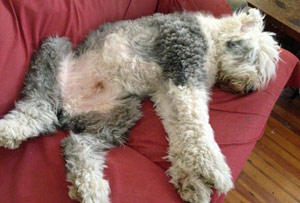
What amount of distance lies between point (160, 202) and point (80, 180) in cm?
36

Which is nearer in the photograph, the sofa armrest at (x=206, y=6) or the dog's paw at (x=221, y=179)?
the dog's paw at (x=221, y=179)

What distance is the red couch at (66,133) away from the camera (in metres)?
1.38

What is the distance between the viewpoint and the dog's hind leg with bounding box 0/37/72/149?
1472 millimetres

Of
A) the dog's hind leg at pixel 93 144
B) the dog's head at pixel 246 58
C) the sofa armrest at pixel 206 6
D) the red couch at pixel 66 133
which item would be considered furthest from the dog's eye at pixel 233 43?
the dog's hind leg at pixel 93 144

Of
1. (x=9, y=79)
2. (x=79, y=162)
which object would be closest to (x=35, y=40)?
(x=9, y=79)

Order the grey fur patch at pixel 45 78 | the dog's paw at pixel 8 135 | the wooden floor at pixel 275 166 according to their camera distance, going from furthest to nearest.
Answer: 1. the wooden floor at pixel 275 166
2. the grey fur patch at pixel 45 78
3. the dog's paw at pixel 8 135

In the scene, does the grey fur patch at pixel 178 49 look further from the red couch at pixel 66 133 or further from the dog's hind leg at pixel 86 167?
the dog's hind leg at pixel 86 167

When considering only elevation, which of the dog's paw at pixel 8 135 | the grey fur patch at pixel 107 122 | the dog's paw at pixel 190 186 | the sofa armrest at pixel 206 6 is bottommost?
the dog's paw at pixel 190 186

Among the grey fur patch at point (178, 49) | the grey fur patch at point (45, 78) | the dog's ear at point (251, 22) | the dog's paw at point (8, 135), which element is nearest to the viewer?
the dog's paw at point (8, 135)

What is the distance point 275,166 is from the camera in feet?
7.97

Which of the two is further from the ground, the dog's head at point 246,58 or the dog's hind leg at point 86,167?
Result: the dog's head at point 246,58

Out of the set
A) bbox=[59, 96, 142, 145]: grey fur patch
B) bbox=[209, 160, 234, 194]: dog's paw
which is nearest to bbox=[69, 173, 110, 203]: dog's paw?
bbox=[59, 96, 142, 145]: grey fur patch

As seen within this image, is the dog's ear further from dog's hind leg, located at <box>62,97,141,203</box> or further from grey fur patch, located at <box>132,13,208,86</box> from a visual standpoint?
A: dog's hind leg, located at <box>62,97,141,203</box>

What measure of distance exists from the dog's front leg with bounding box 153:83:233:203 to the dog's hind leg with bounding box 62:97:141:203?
0.20 m
